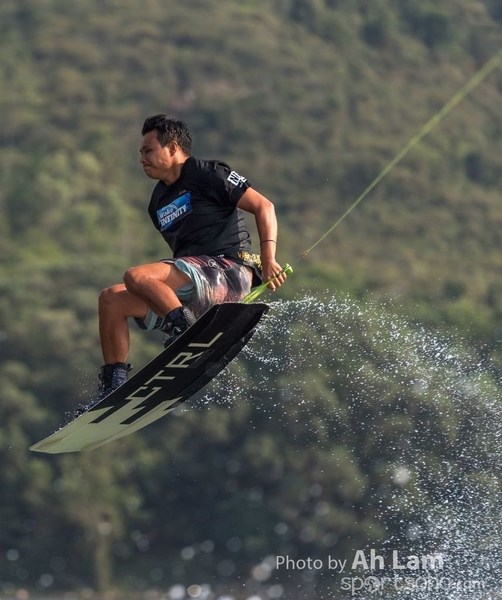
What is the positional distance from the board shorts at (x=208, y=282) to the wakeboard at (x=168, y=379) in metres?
0.18

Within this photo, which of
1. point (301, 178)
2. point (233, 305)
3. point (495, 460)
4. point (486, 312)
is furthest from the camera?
point (301, 178)

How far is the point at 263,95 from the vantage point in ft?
110

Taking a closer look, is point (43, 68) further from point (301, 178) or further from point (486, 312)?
point (486, 312)

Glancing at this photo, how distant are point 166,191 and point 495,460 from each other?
1183 cm

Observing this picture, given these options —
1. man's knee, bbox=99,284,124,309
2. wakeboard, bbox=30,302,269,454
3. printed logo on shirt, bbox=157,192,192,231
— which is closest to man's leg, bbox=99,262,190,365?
man's knee, bbox=99,284,124,309

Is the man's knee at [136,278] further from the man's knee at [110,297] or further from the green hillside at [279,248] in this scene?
the green hillside at [279,248]

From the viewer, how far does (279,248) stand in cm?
2702

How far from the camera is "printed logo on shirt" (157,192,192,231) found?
299 inches

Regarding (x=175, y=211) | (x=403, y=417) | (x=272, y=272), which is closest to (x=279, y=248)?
(x=403, y=417)

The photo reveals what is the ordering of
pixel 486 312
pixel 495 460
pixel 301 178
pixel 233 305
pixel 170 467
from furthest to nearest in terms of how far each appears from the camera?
pixel 301 178
pixel 486 312
pixel 170 467
pixel 495 460
pixel 233 305

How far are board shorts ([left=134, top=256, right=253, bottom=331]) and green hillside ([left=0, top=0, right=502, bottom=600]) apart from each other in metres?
2.35

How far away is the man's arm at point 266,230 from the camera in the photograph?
739 centimetres

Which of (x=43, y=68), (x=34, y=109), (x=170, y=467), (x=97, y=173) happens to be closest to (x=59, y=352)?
(x=170, y=467)

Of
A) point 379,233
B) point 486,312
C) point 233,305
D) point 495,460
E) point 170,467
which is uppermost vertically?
point 379,233
